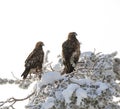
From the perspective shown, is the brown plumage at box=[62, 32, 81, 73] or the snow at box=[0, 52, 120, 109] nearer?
the snow at box=[0, 52, 120, 109]

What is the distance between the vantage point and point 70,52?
1207cm

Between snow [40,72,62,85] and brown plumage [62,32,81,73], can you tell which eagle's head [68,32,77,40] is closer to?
brown plumage [62,32,81,73]

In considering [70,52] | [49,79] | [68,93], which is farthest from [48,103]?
[70,52]

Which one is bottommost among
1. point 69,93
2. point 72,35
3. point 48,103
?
point 48,103

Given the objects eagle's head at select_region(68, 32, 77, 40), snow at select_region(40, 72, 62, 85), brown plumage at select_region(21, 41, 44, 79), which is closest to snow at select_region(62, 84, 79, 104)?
snow at select_region(40, 72, 62, 85)

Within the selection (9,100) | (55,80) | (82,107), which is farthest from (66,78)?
(9,100)

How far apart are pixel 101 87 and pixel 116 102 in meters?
2.58

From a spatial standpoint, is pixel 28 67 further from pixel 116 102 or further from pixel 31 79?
pixel 116 102

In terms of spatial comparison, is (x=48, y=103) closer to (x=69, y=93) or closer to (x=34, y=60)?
(x=69, y=93)

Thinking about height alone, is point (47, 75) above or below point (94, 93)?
above

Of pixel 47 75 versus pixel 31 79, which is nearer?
pixel 47 75

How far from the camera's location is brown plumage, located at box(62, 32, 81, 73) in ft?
36.7

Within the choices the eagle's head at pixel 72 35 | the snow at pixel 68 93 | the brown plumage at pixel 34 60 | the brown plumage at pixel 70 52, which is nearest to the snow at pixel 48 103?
the snow at pixel 68 93

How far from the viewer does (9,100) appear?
9.52m
